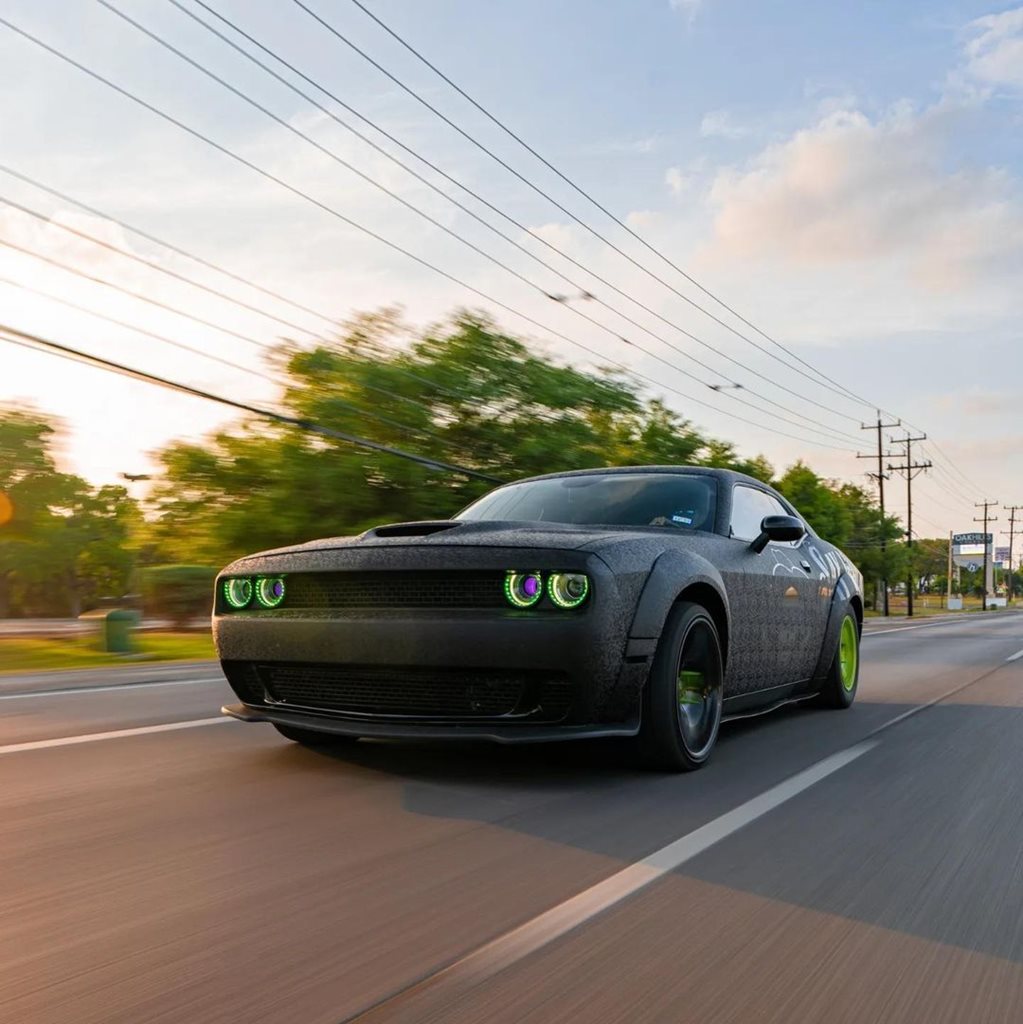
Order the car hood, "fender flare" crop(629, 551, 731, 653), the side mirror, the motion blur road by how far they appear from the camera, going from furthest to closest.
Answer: the side mirror < "fender flare" crop(629, 551, 731, 653) < the car hood < the motion blur road

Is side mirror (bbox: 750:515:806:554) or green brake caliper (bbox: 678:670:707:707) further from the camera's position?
side mirror (bbox: 750:515:806:554)

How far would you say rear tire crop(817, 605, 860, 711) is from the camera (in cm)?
770

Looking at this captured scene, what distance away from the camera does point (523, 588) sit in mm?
4395

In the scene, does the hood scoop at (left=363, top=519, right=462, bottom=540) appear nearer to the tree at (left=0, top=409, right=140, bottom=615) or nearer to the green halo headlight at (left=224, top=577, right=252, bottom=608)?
the green halo headlight at (left=224, top=577, right=252, bottom=608)

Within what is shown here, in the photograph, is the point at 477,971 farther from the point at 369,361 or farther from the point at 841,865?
the point at 369,361

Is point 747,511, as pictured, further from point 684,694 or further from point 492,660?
point 492,660

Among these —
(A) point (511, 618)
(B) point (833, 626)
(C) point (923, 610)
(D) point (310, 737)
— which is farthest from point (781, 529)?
(C) point (923, 610)

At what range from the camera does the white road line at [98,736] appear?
5.44m

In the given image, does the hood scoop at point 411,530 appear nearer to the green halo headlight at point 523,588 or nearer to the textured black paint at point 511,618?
the textured black paint at point 511,618

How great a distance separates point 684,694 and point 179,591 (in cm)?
2499

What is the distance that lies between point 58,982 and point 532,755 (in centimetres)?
300

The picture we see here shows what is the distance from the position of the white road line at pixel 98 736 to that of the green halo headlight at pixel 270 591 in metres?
1.41

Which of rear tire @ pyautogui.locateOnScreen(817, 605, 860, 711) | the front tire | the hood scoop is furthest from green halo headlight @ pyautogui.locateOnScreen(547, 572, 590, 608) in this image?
rear tire @ pyautogui.locateOnScreen(817, 605, 860, 711)

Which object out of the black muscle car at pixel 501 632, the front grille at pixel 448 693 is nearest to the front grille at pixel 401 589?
the black muscle car at pixel 501 632
